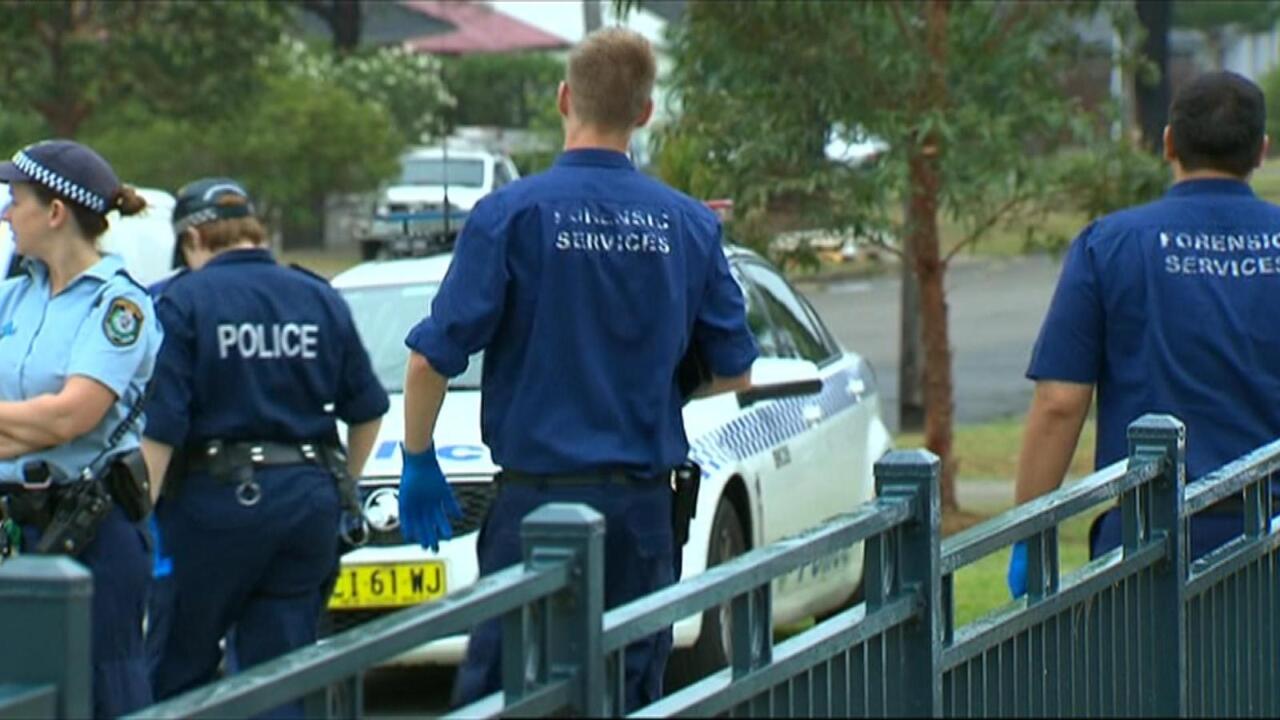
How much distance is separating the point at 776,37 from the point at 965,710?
9616 millimetres

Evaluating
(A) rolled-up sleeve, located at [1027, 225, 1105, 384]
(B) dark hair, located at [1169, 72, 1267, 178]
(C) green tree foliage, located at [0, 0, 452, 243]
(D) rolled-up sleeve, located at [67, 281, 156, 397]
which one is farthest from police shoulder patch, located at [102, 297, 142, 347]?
(C) green tree foliage, located at [0, 0, 452, 243]

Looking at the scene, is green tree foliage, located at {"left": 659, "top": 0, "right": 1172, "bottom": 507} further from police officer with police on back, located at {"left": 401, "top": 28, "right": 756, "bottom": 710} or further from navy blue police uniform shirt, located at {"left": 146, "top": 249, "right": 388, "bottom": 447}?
police officer with police on back, located at {"left": 401, "top": 28, "right": 756, "bottom": 710}

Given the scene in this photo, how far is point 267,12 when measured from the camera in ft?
85.4

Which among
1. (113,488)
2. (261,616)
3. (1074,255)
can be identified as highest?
(1074,255)

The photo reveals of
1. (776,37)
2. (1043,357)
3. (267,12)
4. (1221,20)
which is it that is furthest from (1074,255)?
(267,12)

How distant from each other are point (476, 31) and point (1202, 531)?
2924cm

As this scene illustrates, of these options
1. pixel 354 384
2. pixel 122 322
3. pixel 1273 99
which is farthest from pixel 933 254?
pixel 122 322

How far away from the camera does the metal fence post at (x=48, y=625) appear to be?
3.10 m

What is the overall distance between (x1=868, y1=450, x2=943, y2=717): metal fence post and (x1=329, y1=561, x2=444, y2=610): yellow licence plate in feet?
13.7

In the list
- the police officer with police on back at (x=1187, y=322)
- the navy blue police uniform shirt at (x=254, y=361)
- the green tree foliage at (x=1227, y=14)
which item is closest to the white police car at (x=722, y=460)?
the navy blue police uniform shirt at (x=254, y=361)

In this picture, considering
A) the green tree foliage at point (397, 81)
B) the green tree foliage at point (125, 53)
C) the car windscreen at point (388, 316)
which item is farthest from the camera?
the green tree foliage at point (397, 81)

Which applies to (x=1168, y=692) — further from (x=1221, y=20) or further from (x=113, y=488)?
A: (x=1221, y=20)

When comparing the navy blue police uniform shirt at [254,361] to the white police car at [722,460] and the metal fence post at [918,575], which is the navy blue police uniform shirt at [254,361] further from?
the metal fence post at [918,575]

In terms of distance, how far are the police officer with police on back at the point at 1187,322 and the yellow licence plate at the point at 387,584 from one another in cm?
305
